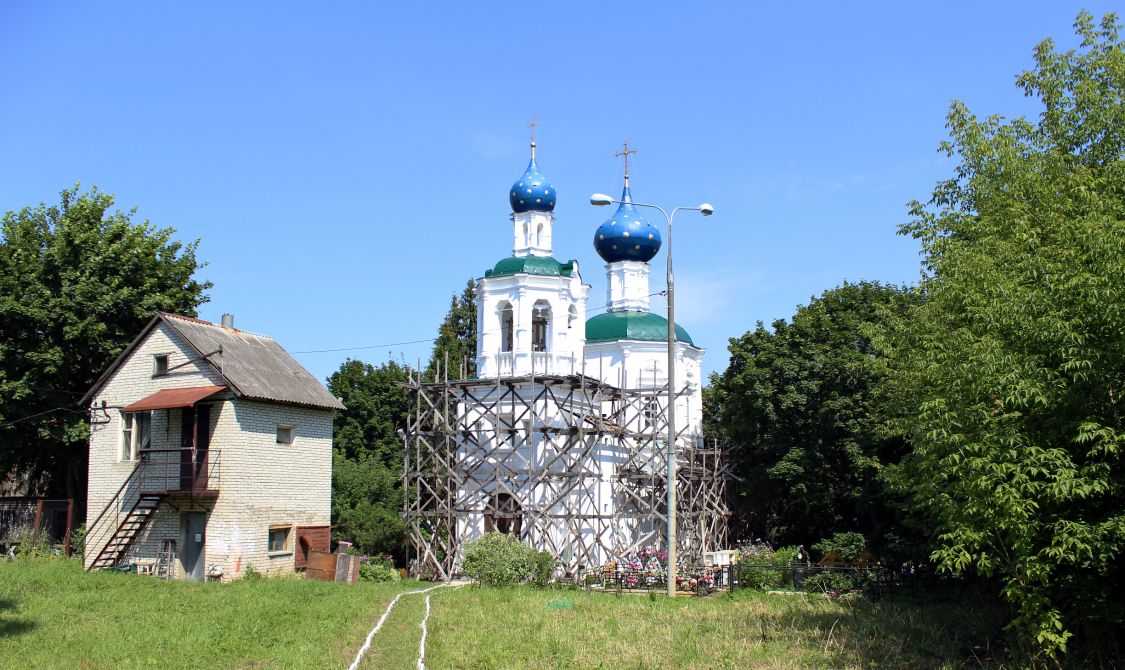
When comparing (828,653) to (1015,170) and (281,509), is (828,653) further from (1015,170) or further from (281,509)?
(281,509)

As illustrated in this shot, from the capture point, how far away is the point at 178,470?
26.0 m

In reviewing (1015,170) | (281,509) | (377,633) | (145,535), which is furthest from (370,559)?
(1015,170)

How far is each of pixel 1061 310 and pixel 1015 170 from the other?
617 cm

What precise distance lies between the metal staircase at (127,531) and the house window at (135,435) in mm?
1522

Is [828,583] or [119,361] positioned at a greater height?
[119,361]

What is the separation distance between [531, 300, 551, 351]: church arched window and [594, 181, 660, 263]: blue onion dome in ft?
22.4

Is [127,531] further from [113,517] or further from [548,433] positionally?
[548,433]

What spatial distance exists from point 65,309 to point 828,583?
74.4ft

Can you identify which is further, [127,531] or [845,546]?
[845,546]

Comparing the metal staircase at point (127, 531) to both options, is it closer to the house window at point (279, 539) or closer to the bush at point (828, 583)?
the house window at point (279, 539)

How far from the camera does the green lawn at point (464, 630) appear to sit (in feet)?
47.4

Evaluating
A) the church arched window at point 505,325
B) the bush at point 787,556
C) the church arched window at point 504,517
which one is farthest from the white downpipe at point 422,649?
the church arched window at point 505,325

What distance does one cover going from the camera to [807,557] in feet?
112

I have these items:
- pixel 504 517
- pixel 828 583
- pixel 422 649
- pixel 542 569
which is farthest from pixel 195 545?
pixel 828 583
